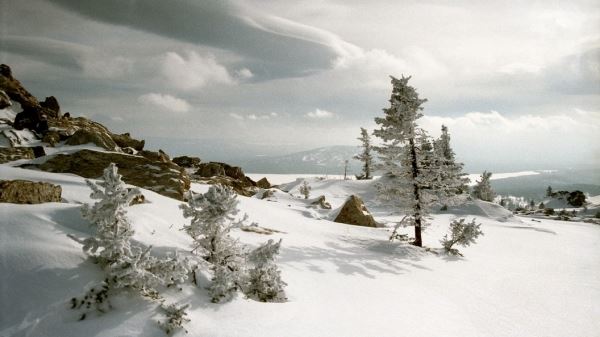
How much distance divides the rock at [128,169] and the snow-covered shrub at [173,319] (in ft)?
34.6

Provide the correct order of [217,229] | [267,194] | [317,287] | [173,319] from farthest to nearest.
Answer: [267,194]
[317,287]
[217,229]
[173,319]

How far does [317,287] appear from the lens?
9250 millimetres

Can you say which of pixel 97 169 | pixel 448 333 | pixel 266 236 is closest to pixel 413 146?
pixel 266 236

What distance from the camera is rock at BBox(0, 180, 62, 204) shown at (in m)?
7.52

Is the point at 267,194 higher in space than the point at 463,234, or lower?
higher

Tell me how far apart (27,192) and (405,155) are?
17.2 m

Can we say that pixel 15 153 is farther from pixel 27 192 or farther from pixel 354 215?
pixel 354 215

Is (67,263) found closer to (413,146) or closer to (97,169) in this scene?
(97,169)

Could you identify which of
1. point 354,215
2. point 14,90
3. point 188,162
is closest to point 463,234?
point 354,215

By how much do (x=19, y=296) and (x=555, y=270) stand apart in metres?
23.8

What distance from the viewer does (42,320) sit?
479 centimetres

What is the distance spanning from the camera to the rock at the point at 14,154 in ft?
57.2

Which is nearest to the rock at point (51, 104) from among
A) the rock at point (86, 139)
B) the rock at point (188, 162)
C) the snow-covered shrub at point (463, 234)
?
the rock at point (188, 162)

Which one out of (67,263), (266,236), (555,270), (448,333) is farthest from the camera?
(555,270)
